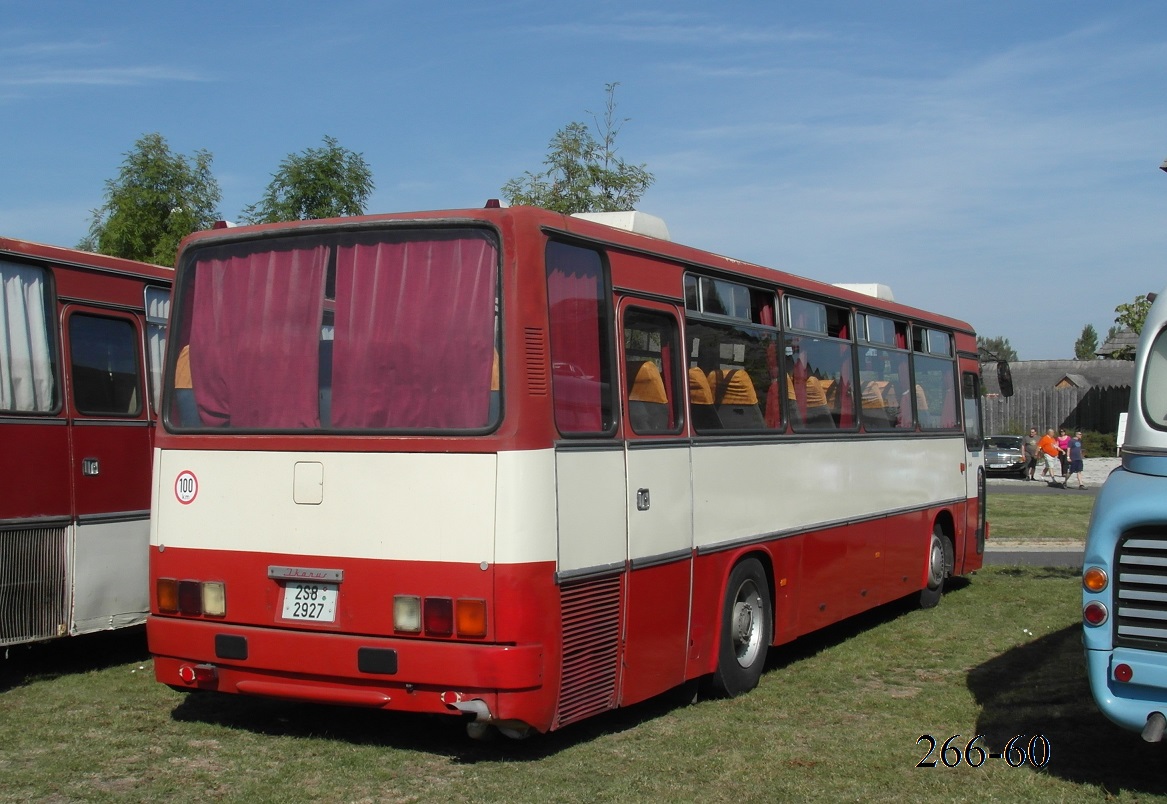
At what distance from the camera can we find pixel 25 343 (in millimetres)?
8930

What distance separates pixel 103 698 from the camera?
28.0 ft

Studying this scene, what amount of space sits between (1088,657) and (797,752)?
175 cm

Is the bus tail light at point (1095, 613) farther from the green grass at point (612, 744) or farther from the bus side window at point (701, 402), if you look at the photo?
the bus side window at point (701, 402)

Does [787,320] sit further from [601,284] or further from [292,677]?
[292,677]

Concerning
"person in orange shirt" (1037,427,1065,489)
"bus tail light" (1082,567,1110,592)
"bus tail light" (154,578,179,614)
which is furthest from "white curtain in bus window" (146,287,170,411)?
"person in orange shirt" (1037,427,1065,489)

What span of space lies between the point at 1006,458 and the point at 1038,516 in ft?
63.9

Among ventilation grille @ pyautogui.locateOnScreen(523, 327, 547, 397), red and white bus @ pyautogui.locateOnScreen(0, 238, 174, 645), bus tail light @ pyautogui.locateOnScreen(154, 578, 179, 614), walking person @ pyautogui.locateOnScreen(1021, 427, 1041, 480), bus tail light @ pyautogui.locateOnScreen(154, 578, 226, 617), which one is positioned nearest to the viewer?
ventilation grille @ pyautogui.locateOnScreen(523, 327, 547, 397)

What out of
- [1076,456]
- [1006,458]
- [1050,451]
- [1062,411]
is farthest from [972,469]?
[1062,411]

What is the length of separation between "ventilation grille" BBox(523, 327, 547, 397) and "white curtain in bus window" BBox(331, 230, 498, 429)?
0.19 metres

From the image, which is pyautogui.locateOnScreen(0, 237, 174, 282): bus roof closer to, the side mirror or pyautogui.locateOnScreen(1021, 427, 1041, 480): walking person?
the side mirror

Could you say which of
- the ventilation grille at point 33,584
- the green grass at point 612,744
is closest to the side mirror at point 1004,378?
the green grass at point 612,744

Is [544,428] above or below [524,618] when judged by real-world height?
above

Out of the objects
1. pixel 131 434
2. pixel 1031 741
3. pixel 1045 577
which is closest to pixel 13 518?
pixel 131 434

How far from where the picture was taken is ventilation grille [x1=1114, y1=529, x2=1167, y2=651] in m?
6.19
